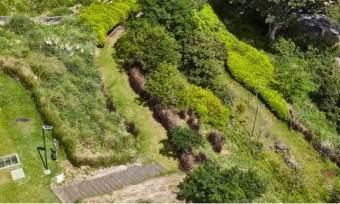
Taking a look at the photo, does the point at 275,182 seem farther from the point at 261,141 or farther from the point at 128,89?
the point at 128,89

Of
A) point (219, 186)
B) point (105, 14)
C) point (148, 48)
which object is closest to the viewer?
point (219, 186)

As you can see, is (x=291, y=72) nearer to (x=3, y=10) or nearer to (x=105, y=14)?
(x=105, y=14)

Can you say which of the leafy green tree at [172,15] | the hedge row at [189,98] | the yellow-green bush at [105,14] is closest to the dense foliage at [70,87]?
the yellow-green bush at [105,14]

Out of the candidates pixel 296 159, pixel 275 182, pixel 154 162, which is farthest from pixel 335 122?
pixel 154 162

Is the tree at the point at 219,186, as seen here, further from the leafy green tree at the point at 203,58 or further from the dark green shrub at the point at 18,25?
the dark green shrub at the point at 18,25

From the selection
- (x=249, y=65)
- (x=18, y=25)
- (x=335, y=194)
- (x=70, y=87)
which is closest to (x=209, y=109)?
(x=249, y=65)

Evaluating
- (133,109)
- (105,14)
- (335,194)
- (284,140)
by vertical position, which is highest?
(105,14)

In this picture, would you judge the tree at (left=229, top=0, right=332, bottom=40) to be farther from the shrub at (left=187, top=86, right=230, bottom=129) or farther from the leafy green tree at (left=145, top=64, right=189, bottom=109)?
the shrub at (left=187, top=86, right=230, bottom=129)
